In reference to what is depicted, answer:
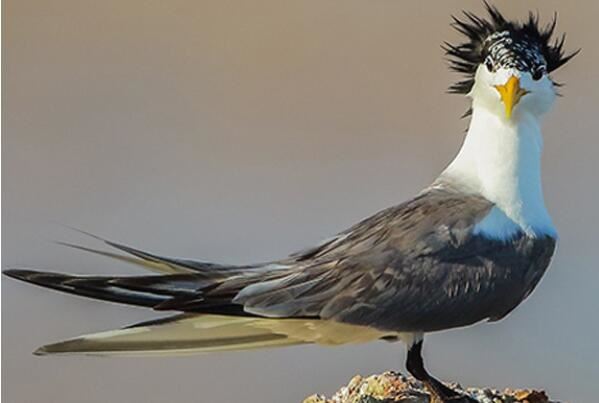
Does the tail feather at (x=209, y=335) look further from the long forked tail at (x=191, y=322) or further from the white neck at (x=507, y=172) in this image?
the white neck at (x=507, y=172)

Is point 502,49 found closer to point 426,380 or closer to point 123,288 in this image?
point 426,380

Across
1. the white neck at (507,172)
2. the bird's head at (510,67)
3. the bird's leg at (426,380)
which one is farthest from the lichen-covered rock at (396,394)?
the bird's head at (510,67)

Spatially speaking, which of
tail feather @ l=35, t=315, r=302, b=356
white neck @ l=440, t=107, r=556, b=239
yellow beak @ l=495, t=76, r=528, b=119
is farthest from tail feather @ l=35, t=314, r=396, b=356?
yellow beak @ l=495, t=76, r=528, b=119

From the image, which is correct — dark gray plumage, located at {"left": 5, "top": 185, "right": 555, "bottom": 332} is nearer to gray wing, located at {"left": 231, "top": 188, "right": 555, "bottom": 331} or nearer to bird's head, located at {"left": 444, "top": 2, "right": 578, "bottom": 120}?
gray wing, located at {"left": 231, "top": 188, "right": 555, "bottom": 331}

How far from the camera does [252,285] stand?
1.58m

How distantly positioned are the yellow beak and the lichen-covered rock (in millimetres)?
393

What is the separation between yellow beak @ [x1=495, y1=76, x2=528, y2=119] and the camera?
1658 mm

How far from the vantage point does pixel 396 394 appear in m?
1.62

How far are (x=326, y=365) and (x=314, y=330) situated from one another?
0.62 metres

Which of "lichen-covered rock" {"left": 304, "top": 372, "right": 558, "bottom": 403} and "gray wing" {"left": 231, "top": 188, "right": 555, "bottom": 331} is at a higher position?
"gray wing" {"left": 231, "top": 188, "right": 555, "bottom": 331}

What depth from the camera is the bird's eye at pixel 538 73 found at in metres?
1.68

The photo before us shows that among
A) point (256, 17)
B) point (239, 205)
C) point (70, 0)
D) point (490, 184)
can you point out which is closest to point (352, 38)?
point (256, 17)

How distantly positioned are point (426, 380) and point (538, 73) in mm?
456

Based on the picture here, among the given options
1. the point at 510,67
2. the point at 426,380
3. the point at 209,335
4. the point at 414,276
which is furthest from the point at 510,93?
the point at 209,335
